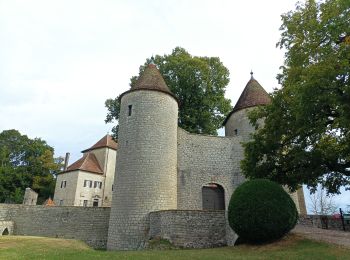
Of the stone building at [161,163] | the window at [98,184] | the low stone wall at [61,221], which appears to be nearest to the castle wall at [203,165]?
the stone building at [161,163]

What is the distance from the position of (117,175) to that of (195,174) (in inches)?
228

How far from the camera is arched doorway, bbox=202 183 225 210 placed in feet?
76.0

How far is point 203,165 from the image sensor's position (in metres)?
23.3

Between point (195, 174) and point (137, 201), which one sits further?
point (195, 174)

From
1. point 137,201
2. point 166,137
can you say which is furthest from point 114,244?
point 166,137

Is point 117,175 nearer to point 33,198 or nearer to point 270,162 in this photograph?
point 270,162

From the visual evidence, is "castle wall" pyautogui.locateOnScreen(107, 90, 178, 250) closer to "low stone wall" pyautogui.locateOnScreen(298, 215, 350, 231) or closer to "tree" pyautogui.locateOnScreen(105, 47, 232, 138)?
"tree" pyautogui.locateOnScreen(105, 47, 232, 138)

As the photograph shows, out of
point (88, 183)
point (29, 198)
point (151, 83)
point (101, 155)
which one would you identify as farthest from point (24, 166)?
point (151, 83)

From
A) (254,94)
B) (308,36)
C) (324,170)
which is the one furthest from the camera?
(254,94)

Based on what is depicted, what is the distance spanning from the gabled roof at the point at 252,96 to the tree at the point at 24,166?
3247 cm

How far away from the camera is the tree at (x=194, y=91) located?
27.8 meters

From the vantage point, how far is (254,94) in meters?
25.3

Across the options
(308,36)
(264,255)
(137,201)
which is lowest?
(264,255)

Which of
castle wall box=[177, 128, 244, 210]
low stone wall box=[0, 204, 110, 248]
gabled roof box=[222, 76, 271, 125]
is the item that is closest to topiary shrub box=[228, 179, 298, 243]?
castle wall box=[177, 128, 244, 210]
